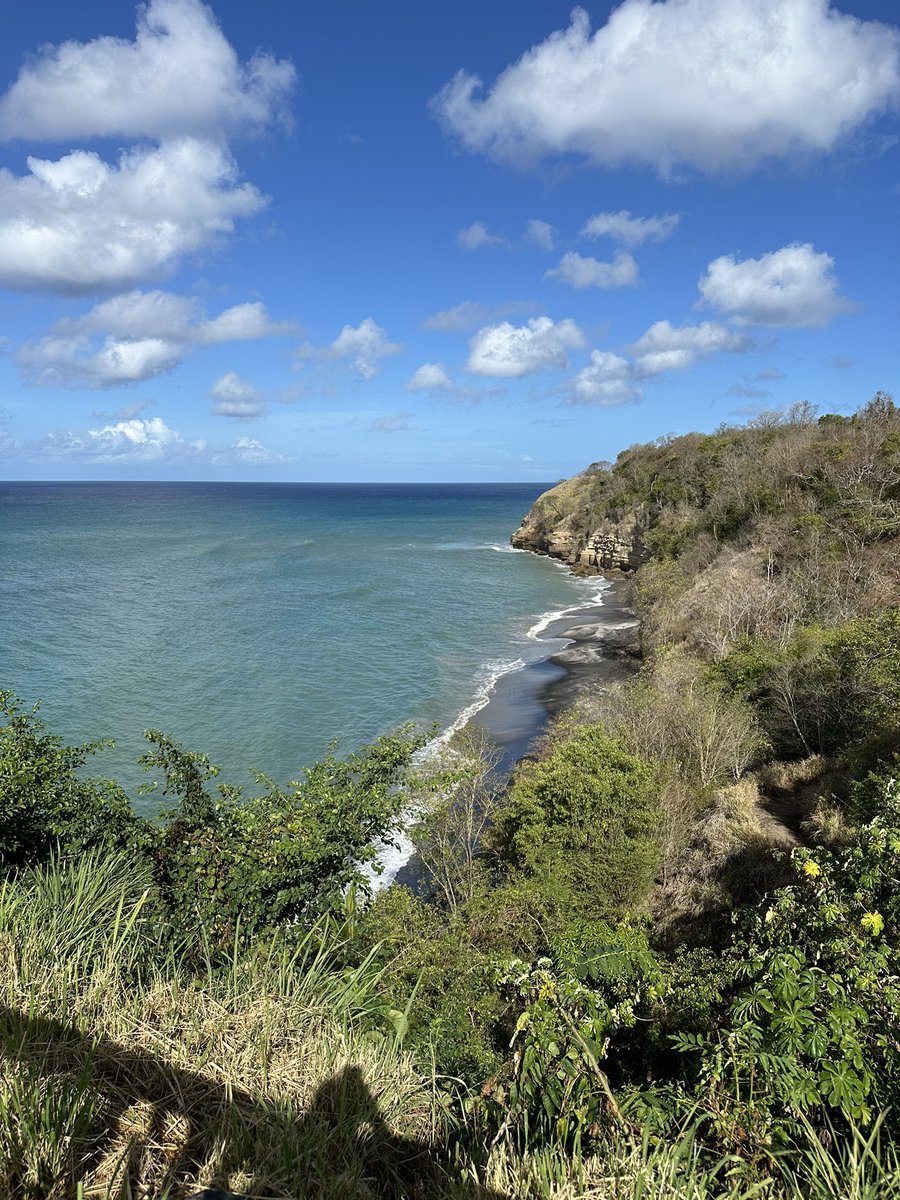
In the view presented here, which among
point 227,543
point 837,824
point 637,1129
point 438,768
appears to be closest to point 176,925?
point 637,1129

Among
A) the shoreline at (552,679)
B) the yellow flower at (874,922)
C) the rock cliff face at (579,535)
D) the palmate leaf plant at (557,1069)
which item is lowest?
the shoreline at (552,679)

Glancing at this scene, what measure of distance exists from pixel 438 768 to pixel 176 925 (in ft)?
48.9

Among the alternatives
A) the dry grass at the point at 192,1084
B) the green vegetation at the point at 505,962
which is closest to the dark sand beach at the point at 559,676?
the green vegetation at the point at 505,962

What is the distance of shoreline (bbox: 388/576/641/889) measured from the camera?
1078 inches

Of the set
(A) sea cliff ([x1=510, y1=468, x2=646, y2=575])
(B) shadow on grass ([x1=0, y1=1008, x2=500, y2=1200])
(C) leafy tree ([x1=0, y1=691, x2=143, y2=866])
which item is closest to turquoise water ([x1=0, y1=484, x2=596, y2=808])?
(A) sea cliff ([x1=510, y1=468, x2=646, y2=575])

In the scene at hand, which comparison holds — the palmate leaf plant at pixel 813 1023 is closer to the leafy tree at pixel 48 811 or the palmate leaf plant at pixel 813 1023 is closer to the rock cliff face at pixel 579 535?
the leafy tree at pixel 48 811

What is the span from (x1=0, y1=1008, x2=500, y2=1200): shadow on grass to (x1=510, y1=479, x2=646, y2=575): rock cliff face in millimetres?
66531

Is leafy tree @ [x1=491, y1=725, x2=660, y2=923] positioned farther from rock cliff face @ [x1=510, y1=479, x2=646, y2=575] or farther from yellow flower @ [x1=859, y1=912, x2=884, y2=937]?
rock cliff face @ [x1=510, y1=479, x2=646, y2=575]

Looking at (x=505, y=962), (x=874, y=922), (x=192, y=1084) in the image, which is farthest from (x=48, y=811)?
(x=874, y=922)

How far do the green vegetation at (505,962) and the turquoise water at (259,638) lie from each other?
9760 millimetres

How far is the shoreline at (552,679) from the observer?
27.4 m

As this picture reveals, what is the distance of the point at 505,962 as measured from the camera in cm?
711

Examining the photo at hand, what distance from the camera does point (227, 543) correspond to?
100m

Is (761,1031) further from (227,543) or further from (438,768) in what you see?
(227,543)
